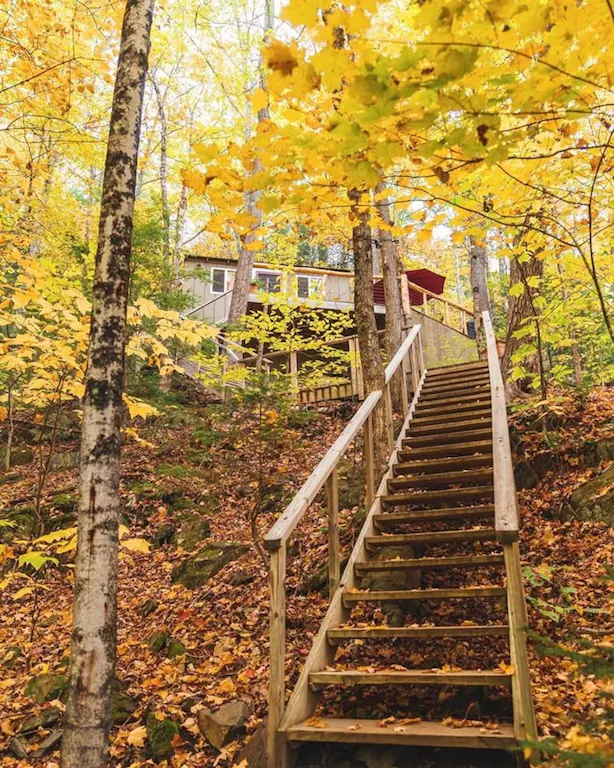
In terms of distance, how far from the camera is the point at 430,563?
4062 mm

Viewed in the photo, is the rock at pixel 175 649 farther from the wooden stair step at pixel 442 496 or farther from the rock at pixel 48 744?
the wooden stair step at pixel 442 496

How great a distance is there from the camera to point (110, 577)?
115 inches

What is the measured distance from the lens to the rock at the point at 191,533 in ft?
23.4

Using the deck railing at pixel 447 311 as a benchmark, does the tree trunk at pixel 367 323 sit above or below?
below

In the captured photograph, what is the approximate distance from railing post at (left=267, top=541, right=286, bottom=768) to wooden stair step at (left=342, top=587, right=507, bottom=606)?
1.02m

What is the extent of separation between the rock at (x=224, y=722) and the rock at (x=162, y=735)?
7.9 inches

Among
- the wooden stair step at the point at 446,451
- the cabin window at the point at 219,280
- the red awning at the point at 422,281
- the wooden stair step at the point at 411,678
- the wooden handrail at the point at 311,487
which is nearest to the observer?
the wooden stair step at the point at 411,678

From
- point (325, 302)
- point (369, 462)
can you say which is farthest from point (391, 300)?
point (325, 302)

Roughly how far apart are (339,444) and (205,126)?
19683 mm

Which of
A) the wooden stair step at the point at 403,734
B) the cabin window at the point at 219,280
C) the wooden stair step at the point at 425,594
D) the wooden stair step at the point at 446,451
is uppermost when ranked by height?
the cabin window at the point at 219,280

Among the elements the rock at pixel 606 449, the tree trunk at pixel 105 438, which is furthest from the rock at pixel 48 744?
the rock at pixel 606 449

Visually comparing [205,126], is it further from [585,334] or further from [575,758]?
[575,758]

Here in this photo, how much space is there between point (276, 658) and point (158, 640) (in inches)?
93.4

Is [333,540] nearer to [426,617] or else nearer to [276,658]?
[426,617]
